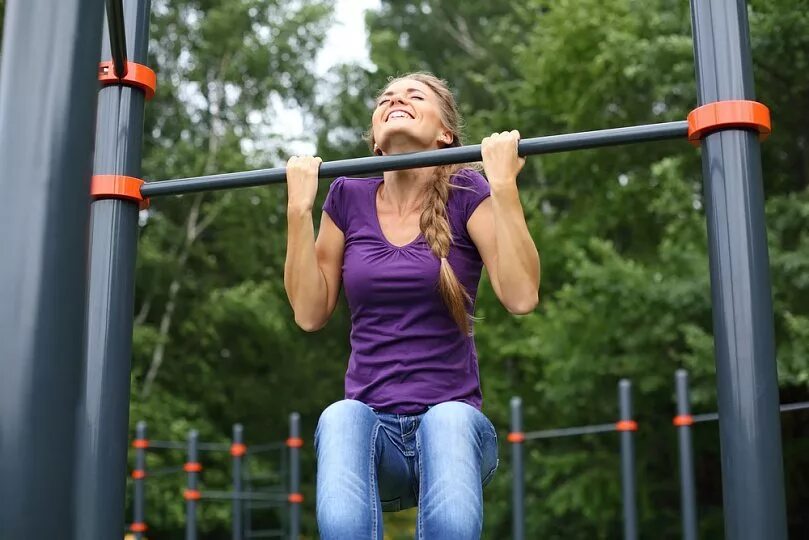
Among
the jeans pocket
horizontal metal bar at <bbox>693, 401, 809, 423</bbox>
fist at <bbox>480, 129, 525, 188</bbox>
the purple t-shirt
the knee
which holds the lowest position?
the jeans pocket

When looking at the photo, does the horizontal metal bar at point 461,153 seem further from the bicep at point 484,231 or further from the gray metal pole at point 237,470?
the gray metal pole at point 237,470

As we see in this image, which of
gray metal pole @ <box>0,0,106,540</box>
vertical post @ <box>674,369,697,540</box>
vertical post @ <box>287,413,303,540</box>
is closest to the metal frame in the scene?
gray metal pole @ <box>0,0,106,540</box>

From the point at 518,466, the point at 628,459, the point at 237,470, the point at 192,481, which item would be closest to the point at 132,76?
the point at 628,459

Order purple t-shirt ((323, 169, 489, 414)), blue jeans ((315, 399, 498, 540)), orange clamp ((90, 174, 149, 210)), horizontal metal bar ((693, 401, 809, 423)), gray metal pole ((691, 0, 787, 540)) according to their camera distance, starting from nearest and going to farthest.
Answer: gray metal pole ((691, 0, 787, 540))
blue jeans ((315, 399, 498, 540))
purple t-shirt ((323, 169, 489, 414))
orange clamp ((90, 174, 149, 210))
horizontal metal bar ((693, 401, 809, 423))

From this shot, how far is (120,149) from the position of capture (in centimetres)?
248

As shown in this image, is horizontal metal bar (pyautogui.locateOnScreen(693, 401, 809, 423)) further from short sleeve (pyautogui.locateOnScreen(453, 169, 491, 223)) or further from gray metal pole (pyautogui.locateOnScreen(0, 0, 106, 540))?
gray metal pole (pyautogui.locateOnScreen(0, 0, 106, 540))

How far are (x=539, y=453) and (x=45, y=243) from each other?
1203 centimetres

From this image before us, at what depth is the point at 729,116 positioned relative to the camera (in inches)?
78.2

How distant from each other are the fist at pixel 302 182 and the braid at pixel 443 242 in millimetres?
243

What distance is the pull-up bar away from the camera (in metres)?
1.91

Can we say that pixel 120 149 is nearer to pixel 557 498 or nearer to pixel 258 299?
Result: pixel 557 498

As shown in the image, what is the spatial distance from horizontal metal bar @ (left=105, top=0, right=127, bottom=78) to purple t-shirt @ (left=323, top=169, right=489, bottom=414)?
25.1 inches

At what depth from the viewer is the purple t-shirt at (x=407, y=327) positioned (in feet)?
7.17

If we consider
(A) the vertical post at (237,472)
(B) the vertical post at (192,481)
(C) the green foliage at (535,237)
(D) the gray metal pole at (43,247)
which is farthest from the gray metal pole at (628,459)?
(D) the gray metal pole at (43,247)
